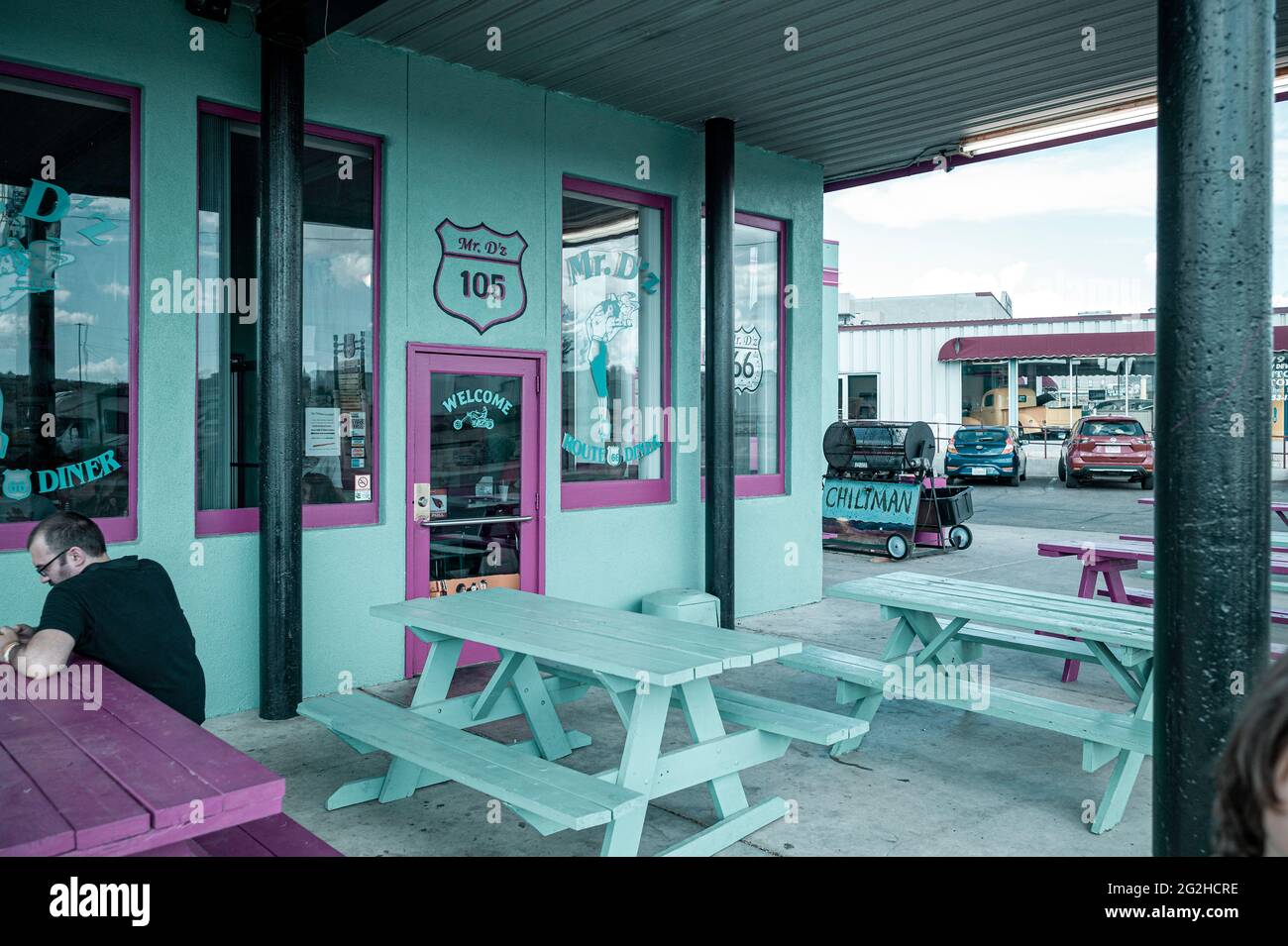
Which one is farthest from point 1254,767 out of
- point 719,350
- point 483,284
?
point 719,350

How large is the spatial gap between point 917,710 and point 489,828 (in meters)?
2.85

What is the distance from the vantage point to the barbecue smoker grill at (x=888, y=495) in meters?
12.0

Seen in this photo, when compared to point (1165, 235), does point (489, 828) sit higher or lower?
lower

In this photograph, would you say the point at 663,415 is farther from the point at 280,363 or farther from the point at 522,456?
the point at 280,363

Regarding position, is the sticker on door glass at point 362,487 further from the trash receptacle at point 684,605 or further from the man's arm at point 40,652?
the man's arm at point 40,652

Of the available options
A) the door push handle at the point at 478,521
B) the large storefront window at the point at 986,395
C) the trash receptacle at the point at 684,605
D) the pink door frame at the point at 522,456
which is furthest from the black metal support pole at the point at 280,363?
the large storefront window at the point at 986,395

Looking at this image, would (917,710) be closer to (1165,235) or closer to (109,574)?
(1165,235)

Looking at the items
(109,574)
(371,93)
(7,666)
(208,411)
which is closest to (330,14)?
(371,93)

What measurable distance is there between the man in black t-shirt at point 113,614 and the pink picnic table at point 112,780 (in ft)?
1.02

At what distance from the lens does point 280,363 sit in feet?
17.6

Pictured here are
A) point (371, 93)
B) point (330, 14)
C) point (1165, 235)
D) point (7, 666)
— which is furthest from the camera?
point (371, 93)

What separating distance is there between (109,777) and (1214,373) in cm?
286

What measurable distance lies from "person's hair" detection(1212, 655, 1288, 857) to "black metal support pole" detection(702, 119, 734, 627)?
6654 mm

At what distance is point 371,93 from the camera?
19.9ft
